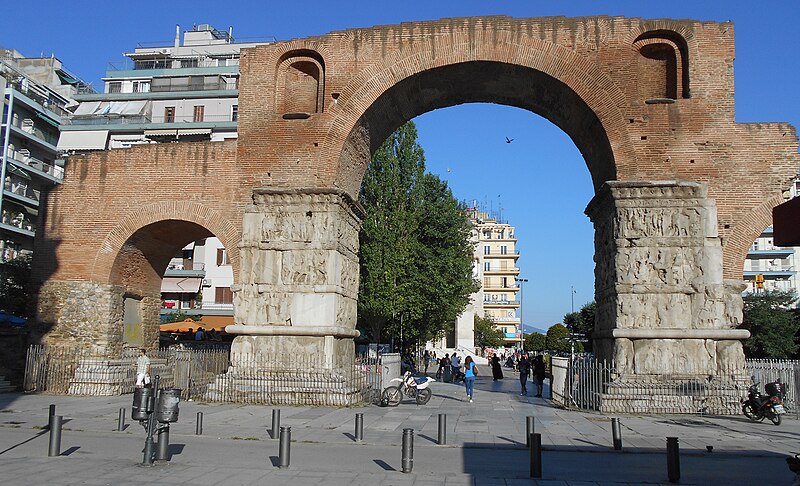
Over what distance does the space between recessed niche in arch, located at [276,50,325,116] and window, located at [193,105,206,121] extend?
2649 centimetres

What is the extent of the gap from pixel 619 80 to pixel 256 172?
29.4 feet

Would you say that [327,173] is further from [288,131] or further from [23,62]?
[23,62]

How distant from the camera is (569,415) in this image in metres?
14.8

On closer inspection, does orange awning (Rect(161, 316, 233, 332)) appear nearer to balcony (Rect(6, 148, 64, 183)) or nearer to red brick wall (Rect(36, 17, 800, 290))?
red brick wall (Rect(36, 17, 800, 290))

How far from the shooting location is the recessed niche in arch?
17219 mm

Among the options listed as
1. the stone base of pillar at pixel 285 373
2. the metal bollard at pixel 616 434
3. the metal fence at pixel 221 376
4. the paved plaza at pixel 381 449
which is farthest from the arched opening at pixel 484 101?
the metal bollard at pixel 616 434

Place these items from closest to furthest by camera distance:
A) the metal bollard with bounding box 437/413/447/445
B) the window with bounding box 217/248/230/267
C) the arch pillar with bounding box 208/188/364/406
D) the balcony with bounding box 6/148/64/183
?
1. the metal bollard with bounding box 437/413/447/445
2. the arch pillar with bounding box 208/188/364/406
3. the balcony with bounding box 6/148/64/183
4. the window with bounding box 217/248/230/267

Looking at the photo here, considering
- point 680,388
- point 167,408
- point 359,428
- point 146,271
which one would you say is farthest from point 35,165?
point 680,388

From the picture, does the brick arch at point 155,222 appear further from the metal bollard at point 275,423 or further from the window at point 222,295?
the window at point 222,295

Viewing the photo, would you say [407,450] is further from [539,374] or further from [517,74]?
[539,374]

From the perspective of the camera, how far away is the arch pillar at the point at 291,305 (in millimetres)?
15391

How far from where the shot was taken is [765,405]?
13.3m

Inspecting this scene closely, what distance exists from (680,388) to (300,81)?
11558mm

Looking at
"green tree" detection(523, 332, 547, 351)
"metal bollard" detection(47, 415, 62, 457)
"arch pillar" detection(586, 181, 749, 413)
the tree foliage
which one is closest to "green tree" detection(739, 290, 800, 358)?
the tree foliage
